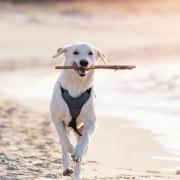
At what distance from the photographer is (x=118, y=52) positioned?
3294 centimetres

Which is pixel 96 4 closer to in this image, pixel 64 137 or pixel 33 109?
pixel 33 109

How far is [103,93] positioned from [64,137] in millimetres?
9275

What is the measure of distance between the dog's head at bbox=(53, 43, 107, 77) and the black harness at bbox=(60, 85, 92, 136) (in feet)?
0.85

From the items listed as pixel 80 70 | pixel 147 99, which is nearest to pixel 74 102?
pixel 80 70

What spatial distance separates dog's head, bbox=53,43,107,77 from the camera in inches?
337

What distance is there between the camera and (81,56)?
28.3 feet

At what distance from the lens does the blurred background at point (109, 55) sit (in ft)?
48.0

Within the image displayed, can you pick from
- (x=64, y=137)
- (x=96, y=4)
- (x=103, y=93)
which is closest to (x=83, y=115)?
(x=64, y=137)

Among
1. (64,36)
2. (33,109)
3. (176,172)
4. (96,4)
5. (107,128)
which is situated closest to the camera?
(176,172)

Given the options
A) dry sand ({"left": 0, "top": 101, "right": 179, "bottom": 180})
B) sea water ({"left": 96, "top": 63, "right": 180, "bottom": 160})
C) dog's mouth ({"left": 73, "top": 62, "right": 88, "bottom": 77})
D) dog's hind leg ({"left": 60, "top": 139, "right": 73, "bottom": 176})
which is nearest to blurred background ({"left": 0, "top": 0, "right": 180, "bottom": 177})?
sea water ({"left": 96, "top": 63, "right": 180, "bottom": 160})

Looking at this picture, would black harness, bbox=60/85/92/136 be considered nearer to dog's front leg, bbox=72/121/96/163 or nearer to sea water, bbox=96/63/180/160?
dog's front leg, bbox=72/121/96/163

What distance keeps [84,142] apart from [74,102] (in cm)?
43

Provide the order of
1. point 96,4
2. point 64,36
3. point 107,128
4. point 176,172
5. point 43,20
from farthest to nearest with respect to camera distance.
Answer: point 96,4, point 43,20, point 64,36, point 107,128, point 176,172

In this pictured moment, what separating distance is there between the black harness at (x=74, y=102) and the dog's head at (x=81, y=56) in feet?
0.85
